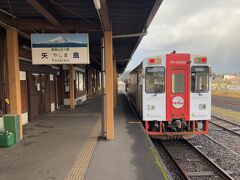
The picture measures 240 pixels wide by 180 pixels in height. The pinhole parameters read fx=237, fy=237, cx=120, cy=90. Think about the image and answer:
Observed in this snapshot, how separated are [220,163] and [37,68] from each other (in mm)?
8680

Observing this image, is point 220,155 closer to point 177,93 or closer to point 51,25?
point 177,93

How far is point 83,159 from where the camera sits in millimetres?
5410

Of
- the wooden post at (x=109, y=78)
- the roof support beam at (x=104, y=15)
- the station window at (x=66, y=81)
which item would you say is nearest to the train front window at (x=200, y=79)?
the wooden post at (x=109, y=78)

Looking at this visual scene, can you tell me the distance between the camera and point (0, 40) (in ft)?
24.8

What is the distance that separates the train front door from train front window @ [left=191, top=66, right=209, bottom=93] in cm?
19

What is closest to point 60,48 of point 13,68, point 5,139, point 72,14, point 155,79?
point 72,14

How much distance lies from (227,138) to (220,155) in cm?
221

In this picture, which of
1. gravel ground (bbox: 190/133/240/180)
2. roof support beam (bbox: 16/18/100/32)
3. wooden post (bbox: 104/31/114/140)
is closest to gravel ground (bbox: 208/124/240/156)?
gravel ground (bbox: 190/133/240/180)

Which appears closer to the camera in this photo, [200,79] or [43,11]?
[43,11]

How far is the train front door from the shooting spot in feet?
25.7

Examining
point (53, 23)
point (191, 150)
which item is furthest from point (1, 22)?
point (191, 150)

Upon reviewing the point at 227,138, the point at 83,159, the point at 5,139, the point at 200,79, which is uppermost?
the point at 200,79

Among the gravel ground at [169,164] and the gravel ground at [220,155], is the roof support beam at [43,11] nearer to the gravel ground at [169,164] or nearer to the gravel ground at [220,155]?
the gravel ground at [169,164]

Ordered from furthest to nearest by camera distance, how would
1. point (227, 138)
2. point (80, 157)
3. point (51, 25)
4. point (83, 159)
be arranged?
point (227, 138), point (51, 25), point (80, 157), point (83, 159)
